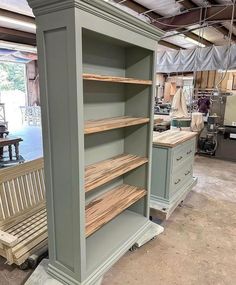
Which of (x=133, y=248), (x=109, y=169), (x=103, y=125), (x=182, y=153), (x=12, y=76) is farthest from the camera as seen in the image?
(x=12, y=76)

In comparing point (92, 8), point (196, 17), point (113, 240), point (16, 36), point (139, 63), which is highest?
point (16, 36)

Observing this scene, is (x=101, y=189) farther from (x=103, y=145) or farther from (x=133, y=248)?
(x=133, y=248)

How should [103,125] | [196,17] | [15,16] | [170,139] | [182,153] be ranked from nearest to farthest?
[103,125] → [170,139] → [182,153] → [196,17] → [15,16]

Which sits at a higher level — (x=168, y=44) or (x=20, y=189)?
(x=168, y=44)

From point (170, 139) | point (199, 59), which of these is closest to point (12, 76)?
point (199, 59)

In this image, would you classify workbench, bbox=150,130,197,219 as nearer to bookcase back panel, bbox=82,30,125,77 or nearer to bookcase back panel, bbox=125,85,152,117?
bookcase back panel, bbox=125,85,152,117

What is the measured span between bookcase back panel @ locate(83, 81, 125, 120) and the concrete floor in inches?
51.6

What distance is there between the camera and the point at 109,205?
6.35ft

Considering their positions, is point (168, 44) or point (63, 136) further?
point (168, 44)

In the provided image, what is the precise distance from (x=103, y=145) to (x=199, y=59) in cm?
363

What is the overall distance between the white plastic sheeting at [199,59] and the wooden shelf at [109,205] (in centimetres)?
326

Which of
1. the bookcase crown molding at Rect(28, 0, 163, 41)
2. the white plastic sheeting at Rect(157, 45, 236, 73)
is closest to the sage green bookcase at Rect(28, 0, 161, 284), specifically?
the bookcase crown molding at Rect(28, 0, 163, 41)

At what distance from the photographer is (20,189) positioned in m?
2.14

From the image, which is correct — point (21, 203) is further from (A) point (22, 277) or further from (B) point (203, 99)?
(B) point (203, 99)
